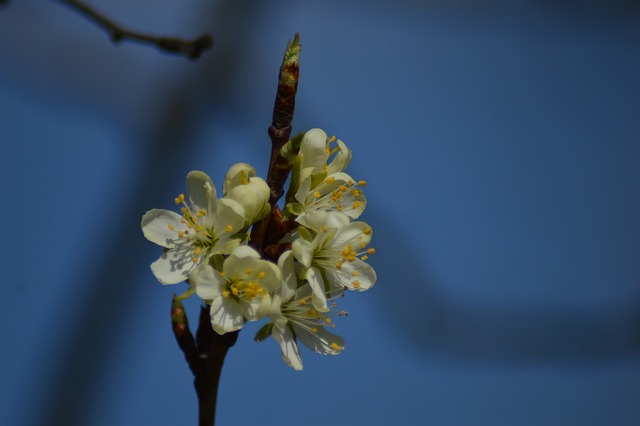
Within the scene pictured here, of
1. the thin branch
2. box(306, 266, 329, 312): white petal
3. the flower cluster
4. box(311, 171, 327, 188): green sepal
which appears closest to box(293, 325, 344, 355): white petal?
the flower cluster

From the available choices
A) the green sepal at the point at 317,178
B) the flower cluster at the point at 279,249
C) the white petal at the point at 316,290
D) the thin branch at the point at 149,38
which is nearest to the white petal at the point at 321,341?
the flower cluster at the point at 279,249

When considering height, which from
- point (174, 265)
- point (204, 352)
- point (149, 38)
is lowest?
point (204, 352)

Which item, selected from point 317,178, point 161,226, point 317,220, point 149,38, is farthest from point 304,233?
point 149,38

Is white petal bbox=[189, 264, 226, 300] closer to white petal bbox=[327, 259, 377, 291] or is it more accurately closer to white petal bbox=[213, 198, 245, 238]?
white petal bbox=[213, 198, 245, 238]

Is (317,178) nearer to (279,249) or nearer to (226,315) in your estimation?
(279,249)

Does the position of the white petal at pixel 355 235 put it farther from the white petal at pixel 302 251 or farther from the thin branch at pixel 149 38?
the thin branch at pixel 149 38

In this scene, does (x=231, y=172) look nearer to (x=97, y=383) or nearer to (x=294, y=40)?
(x=294, y=40)

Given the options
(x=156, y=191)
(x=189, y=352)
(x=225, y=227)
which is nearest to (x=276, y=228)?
(x=225, y=227)
